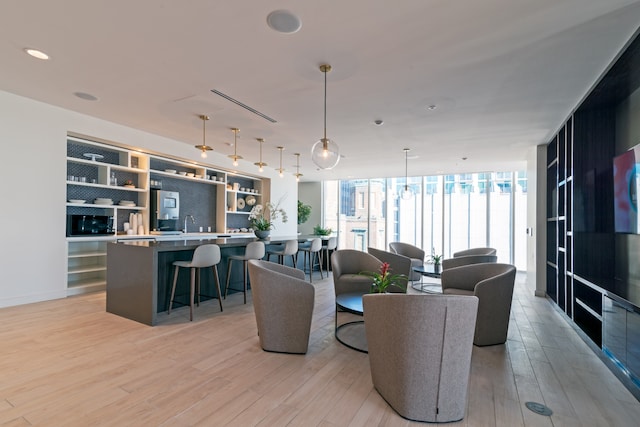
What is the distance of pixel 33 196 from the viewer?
426cm

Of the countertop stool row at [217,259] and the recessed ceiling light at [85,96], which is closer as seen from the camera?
the countertop stool row at [217,259]

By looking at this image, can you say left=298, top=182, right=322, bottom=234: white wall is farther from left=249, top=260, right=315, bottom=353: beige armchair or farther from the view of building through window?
left=249, top=260, right=315, bottom=353: beige armchair

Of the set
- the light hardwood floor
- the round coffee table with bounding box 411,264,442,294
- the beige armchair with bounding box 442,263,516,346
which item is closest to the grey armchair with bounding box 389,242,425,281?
the round coffee table with bounding box 411,264,442,294

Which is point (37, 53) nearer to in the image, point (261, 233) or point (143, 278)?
point (143, 278)

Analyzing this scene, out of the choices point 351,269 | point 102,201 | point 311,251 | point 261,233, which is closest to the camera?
point 351,269

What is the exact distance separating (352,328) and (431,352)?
191 cm

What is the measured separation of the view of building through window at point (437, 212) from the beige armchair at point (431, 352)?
269 inches

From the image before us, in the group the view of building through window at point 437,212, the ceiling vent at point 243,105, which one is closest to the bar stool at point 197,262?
the ceiling vent at point 243,105

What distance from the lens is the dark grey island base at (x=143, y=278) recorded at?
11.5 feet

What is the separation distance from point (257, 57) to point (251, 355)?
2.71m

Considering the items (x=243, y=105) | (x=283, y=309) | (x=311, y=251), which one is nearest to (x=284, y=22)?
(x=243, y=105)

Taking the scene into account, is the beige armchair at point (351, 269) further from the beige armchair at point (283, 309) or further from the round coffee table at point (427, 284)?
the beige armchair at point (283, 309)

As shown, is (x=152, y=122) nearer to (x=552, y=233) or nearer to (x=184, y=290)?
(x=184, y=290)

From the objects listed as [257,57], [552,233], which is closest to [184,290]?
[257,57]
